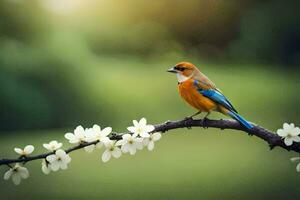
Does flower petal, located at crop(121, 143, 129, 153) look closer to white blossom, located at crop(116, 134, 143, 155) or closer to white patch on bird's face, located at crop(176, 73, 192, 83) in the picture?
white blossom, located at crop(116, 134, 143, 155)

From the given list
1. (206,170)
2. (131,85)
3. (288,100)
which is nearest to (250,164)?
(206,170)

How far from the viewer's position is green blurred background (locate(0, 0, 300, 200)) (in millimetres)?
1574

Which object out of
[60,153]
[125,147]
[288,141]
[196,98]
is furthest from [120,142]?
[288,141]

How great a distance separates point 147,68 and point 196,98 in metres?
0.30

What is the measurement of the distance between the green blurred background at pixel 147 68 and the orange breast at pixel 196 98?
0.72ft

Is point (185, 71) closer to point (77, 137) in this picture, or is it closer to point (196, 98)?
point (196, 98)

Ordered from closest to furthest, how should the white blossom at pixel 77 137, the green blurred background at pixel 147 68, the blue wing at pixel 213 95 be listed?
the white blossom at pixel 77 137
the blue wing at pixel 213 95
the green blurred background at pixel 147 68

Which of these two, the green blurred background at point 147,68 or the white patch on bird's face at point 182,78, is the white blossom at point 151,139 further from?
the green blurred background at point 147,68

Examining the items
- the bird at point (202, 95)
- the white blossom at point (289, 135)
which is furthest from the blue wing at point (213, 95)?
the white blossom at point (289, 135)

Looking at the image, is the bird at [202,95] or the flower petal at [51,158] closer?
the flower petal at [51,158]

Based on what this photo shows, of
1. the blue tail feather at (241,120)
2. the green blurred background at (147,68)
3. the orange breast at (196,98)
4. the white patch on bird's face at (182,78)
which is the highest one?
the green blurred background at (147,68)

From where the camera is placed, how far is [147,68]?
1.63 metres

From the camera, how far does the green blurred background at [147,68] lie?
5.16 ft

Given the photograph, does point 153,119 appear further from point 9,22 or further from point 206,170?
point 9,22
